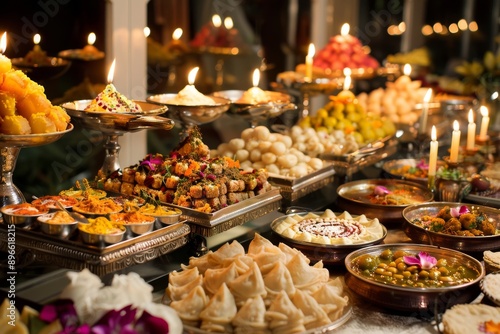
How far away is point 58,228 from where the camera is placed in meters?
2.00

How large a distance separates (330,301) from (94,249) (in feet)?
2.11

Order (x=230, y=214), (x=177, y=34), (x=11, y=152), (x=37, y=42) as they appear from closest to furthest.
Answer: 1. (x=11, y=152)
2. (x=230, y=214)
3. (x=37, y=42)
4. (x=177, y=34)

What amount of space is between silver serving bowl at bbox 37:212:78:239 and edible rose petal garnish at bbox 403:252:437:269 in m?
1.00

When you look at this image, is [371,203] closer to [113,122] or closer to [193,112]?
[193,112]

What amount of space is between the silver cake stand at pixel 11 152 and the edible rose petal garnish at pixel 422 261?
1131 millimetres

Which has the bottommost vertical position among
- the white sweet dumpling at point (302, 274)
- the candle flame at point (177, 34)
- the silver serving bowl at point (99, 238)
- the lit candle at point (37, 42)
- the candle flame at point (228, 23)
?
the white sweet dumpling at point (302, 274)

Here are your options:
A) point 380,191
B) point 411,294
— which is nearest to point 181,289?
point 411,294

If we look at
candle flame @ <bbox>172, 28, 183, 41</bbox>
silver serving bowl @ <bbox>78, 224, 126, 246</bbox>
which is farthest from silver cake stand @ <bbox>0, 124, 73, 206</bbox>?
candle flame @ <bbox>172, 28, 183, 41</bbox>

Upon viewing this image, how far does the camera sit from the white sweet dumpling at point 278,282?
1.93 metres

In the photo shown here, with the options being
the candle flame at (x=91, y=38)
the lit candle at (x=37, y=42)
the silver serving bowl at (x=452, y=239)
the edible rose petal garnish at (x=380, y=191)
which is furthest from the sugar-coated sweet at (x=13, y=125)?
the edible rose petal garnish at (x=380, y=191)

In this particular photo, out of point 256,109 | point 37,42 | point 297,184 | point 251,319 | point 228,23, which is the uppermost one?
point 228,23

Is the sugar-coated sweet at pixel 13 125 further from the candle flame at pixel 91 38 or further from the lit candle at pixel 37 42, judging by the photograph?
the candle flame at pixel 91 38

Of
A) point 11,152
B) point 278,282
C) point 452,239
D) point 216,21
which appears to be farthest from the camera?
point 216,21

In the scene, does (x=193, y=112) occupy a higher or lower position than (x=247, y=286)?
higher
